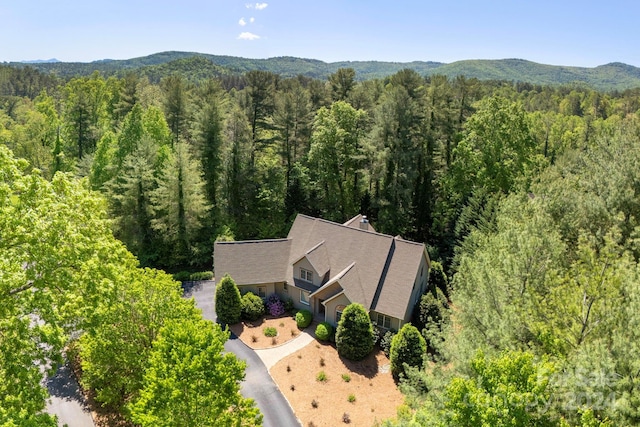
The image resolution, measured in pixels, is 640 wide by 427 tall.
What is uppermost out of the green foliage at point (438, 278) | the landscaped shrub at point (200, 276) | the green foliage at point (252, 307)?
the green foliage at point (438, 278)

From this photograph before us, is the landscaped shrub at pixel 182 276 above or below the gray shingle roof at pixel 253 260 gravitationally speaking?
below

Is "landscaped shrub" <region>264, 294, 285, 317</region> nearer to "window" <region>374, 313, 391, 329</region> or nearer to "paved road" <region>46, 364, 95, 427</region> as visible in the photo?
"window" <region>374, 313, 391, 329</region>

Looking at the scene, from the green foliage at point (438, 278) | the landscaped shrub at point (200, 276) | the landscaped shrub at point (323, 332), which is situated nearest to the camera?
the landscaped shrub at point (323, 332)

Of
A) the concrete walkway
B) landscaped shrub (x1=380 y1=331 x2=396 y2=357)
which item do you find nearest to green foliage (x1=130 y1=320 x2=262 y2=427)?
the concrete walkway

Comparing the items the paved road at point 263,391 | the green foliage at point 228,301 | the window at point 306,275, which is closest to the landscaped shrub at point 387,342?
the window at point 306,275

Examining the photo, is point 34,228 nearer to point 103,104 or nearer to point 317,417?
point 317,417

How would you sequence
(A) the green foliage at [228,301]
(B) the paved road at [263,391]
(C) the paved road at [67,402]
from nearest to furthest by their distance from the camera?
(C) the paved road at [67,402], (B) the paved road at [263,391], (A) the green foliage at [228,301]

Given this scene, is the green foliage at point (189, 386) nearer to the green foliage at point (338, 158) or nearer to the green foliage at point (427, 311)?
the green foliage at point (427, 311)
